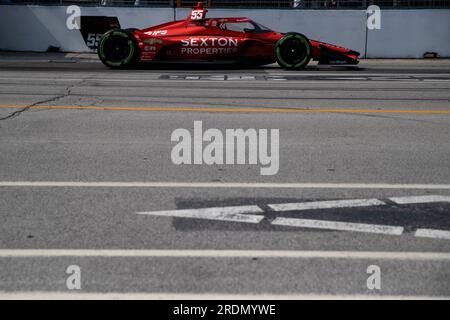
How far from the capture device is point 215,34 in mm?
16609

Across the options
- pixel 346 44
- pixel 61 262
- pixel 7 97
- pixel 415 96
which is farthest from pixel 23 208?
pixel 346 44

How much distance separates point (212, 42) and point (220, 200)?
1085 cm

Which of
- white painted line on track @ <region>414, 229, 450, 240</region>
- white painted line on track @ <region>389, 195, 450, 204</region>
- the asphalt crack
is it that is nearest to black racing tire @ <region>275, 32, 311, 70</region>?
the asphalt crack

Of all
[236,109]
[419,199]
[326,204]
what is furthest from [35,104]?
[419,199]

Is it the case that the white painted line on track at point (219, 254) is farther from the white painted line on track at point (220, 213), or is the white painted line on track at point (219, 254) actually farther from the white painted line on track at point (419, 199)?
the white painted line on track at point (419, 199)

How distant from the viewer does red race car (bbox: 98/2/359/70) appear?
1645 centimetres

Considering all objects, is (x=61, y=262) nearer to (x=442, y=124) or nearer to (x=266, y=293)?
(x=266, y=293)

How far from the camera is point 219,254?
4.81m

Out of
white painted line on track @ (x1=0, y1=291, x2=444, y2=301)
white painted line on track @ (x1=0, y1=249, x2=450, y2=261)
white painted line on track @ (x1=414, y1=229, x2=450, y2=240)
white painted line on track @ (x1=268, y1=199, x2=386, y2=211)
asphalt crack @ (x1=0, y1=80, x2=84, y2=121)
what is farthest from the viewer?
asphalt crack @ (x1=0, y1=80, x2=84, y2=121)

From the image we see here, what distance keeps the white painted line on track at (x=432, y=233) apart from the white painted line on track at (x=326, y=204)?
0.69m

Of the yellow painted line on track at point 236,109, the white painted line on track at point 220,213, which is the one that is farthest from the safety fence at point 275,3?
the white painted line on track at point 220,213

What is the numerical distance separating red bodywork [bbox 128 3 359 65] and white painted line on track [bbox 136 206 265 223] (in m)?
11.1

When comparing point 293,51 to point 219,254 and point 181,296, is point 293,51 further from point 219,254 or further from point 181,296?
point 181,296

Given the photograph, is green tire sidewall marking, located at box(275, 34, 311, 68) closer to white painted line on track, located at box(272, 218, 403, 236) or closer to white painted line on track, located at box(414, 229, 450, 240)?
white painted line on track, located at box(272, 218, 403, 236)
